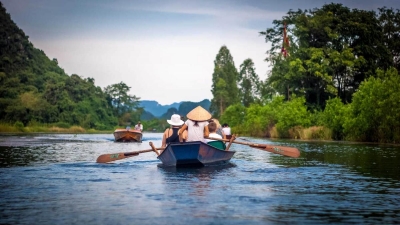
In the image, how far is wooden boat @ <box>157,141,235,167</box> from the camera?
18250mm

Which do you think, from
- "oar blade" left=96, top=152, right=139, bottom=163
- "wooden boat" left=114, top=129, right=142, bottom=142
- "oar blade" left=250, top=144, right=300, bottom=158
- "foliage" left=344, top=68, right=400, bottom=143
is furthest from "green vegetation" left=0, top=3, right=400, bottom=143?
"oar blade" left=96, top=152, right=139, bottom=163

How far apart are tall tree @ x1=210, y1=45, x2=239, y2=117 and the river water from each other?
316ft

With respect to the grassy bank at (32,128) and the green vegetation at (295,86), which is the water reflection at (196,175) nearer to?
the green vegetation at (295,86)

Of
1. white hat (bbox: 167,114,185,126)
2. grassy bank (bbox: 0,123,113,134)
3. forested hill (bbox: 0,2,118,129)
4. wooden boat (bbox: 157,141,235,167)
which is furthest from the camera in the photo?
forested hill (bbox: 0,2,118,129)

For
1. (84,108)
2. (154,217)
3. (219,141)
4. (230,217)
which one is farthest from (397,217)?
(84,108)

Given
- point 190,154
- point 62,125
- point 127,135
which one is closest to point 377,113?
point 127,135

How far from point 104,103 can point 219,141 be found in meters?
118

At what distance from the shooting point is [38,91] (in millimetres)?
117125

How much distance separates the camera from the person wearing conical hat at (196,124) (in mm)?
19312

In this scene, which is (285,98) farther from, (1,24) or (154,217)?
(1,24)

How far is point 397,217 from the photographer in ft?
32.6

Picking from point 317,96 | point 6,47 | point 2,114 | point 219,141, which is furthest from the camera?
point 6,47

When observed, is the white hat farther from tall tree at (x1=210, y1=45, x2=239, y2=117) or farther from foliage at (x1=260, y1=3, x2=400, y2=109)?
tall tree at (x1=210, y1=45, x2=239, y2=117)

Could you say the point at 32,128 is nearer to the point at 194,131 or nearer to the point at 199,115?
the point at 194,131
